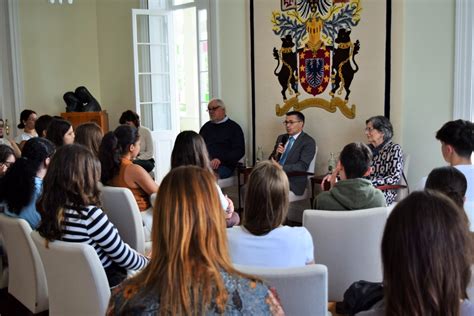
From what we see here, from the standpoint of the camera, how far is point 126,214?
329 centimetres

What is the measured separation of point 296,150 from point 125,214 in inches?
101

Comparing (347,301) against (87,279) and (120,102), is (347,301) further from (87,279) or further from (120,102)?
(120,102)

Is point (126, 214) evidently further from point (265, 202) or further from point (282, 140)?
point (282, 140)

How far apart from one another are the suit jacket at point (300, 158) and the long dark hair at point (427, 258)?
4067mm

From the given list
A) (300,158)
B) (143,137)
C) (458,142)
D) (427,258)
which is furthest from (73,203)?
(143,137)

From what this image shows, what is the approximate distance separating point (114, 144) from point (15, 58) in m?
5.01

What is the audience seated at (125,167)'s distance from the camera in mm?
3578

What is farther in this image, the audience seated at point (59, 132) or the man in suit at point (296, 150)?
the man in suit at point (296, 150)

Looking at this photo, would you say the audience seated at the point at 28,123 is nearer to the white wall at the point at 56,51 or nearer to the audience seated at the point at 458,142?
the white wall at the point at 56,51

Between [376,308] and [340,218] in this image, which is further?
[340,218]

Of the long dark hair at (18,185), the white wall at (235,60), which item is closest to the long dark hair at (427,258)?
the long dark hair at (18,185)

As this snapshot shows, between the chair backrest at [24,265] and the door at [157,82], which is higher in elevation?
the door at [157,82]

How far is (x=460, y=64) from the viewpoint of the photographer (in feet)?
14.6

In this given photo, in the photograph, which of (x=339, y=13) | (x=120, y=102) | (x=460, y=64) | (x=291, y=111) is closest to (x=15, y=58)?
(x=120, y=102)
